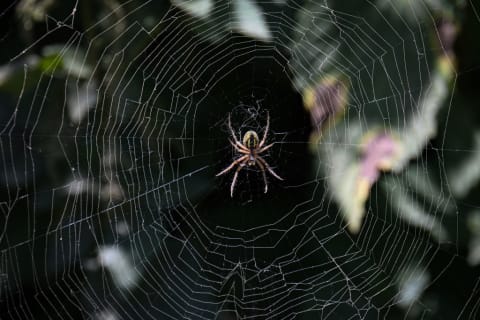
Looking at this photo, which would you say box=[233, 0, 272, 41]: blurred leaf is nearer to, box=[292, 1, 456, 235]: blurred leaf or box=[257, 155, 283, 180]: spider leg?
box=[292, 1, 456, 235]: blurred leaf

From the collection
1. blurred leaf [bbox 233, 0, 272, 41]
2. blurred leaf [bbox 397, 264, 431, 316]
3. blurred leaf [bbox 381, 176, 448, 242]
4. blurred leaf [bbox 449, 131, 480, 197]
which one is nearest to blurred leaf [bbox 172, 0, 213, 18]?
blurred leaf [bbox 233, 0, 272, 41]

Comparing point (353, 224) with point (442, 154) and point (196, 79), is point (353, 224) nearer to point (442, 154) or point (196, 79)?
point (442, 154)

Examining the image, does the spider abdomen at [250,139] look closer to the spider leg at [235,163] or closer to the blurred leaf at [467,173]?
the spider leg at [235,163]

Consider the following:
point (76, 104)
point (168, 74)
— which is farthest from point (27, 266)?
point (168, 74)

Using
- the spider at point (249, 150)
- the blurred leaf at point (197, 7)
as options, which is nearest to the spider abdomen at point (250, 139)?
the spider at point (249, 150)

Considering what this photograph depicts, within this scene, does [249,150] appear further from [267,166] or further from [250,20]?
[250,20]

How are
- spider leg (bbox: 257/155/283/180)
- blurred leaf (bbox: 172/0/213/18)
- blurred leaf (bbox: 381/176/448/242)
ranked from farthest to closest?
spider leg (bbox: 257/155/283/180)
blurred leaf (bbox: 172/0/213/18)
blurred leaf (bbox: 381/176/448/242)

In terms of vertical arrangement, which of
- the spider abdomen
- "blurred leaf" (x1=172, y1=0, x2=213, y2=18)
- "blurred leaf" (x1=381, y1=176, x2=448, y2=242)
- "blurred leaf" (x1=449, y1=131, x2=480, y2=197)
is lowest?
"blurred leaf" (x1=381, y1=176, x2=448, y2=242)

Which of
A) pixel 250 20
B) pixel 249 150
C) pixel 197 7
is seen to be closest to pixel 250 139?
pixel 249 150
